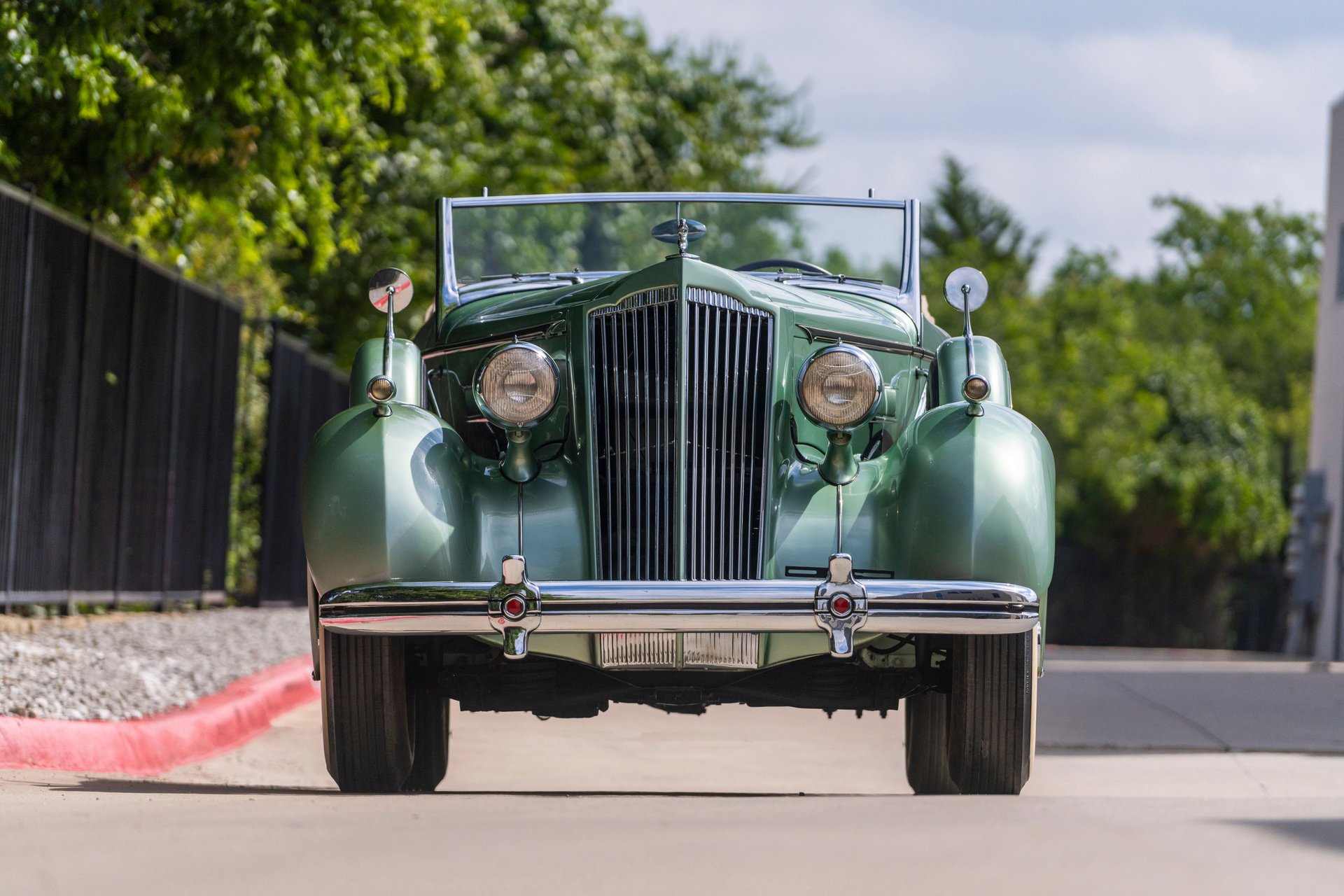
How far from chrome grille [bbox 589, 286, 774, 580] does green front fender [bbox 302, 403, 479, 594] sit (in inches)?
16.7

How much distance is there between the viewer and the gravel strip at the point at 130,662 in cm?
653

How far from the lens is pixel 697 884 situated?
3.32 meters

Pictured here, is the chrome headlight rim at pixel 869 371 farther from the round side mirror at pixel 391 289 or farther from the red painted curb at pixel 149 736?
the red painted curb at pixel 149 736

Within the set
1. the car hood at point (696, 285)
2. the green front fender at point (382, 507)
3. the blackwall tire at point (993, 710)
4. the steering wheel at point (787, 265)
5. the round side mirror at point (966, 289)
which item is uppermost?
the steering wheel at point (787, 265)

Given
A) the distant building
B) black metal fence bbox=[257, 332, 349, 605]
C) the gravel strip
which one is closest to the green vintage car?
the gravel strip

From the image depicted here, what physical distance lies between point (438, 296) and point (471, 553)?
5.43 feet

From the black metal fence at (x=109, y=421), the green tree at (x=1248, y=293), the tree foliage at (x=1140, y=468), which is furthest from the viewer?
the green tree at (x=1248, y=293)

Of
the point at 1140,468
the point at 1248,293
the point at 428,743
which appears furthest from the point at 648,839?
the point at 1248,293

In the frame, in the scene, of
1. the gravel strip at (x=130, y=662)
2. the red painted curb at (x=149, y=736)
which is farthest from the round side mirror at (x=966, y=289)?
the gravel strip at (x=130, y=662)

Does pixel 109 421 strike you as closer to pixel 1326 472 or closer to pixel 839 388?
pixel 839 388

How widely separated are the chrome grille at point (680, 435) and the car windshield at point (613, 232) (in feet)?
4.07

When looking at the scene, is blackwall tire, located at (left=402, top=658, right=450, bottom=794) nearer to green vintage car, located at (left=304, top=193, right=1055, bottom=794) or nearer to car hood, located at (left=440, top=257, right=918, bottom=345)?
green vintage car, located at (left=304, top=193, right=1055, bottom=794)

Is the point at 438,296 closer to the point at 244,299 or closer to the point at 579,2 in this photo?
the point at 244,299

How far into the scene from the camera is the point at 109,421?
10.6m
